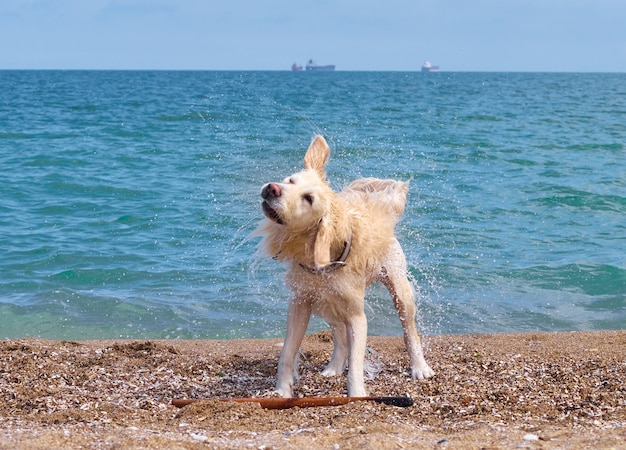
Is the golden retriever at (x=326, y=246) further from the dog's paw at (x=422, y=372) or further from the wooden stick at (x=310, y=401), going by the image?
the dog's paw at (x=422, y=372)

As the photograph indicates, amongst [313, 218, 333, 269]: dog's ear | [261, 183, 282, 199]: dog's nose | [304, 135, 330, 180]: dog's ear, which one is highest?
[304, 135, 330, 180]: dog's ear

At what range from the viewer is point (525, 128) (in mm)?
30062

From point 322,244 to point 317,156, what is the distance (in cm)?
70

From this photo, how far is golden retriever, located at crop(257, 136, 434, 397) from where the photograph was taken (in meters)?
5.31

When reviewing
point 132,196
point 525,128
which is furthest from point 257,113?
point 132,196

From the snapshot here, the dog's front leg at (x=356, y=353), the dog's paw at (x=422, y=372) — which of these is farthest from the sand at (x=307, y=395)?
the dog's front leg at (x=356, y=353)

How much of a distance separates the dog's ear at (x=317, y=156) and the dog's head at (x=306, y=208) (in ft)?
0.22

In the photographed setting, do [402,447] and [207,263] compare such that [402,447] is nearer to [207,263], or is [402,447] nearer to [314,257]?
[314,257]

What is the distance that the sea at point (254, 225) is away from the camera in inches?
383

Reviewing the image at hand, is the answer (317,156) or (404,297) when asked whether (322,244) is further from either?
(404,297)

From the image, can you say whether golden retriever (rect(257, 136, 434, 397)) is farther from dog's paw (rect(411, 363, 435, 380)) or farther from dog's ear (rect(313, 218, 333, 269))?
dog's paw (rect(411, 363, 435, 380))

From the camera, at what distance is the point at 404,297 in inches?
264

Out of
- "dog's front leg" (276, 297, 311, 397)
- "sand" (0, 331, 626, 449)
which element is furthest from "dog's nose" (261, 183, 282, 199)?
"sand" (0, 331, 626, 449)

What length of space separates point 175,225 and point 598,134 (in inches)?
746
